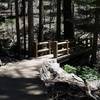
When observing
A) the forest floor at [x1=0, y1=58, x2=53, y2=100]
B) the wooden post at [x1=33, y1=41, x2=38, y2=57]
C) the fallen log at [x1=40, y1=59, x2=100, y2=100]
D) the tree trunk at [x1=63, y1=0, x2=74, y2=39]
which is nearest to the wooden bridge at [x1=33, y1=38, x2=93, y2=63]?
the wooden post at [x1=33, y1=41, x2=38, y2=57]

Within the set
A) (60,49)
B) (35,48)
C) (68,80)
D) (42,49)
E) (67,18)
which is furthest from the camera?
(67,18)

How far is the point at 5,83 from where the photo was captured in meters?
11.3

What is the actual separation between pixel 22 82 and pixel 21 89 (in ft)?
3.02

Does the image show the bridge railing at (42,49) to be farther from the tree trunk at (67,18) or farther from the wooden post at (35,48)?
the tree trunk at (67,18)

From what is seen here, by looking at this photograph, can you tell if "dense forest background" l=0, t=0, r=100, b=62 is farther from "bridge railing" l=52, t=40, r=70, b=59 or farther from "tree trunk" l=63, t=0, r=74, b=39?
"bridge railing" l=52, t=40, r=70, b=59

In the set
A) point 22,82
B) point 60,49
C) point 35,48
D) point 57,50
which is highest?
point 35,48

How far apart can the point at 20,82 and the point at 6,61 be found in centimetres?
421

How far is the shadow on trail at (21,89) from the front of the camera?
382 inches

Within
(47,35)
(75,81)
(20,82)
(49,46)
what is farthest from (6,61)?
(47,35)

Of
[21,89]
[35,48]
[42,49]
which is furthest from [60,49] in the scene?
[21,89]

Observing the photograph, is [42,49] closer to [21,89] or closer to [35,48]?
[35,48]

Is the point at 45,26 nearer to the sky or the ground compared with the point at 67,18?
nearer to the ground

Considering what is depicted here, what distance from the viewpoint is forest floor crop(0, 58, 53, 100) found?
32.3 feet

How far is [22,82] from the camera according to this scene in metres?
11.5
